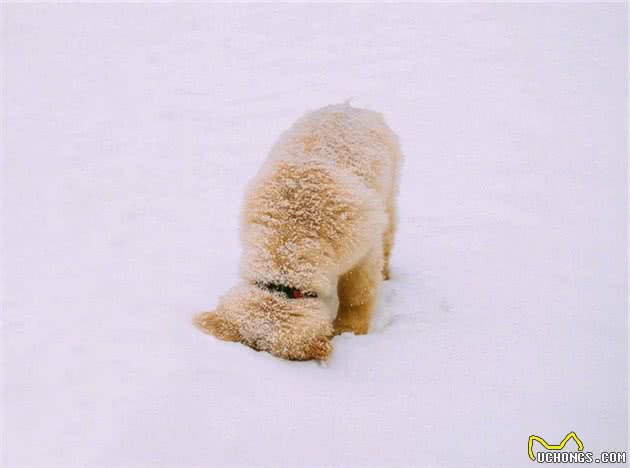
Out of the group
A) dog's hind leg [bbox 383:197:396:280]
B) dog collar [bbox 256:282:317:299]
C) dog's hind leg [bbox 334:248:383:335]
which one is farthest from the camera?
dog's hind leg [bbox 383:197:396:280]

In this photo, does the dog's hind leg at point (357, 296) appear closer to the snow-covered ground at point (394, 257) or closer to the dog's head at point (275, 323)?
the snow-covered ground at point (394, 257)

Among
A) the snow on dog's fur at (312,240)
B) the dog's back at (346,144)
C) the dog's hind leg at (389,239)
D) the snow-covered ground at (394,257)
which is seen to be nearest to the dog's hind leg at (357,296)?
the snow on dog's fur at (312,240)

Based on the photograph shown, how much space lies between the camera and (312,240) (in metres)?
2.85

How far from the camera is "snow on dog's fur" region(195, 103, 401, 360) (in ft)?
8.49

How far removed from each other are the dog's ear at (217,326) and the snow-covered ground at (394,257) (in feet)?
0.32

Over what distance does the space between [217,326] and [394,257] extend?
7.30 feet

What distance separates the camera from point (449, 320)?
3348 mm

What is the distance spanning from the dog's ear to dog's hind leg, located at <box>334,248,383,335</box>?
2.77 feet

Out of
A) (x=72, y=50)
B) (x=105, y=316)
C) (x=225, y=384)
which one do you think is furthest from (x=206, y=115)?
(x=225, y=384)

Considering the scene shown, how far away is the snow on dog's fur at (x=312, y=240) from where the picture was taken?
2588mm

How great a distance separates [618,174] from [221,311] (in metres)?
4.93

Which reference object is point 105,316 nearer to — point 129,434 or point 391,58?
point 129,434

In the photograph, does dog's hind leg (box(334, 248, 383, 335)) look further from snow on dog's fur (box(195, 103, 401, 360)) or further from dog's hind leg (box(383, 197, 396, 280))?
dog's hind leg (box(383, 197, 396, 280))

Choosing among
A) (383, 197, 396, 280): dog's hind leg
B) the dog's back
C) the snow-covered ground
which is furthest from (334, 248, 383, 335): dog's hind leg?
(383, 197, 396, 280): dog's hind leg
